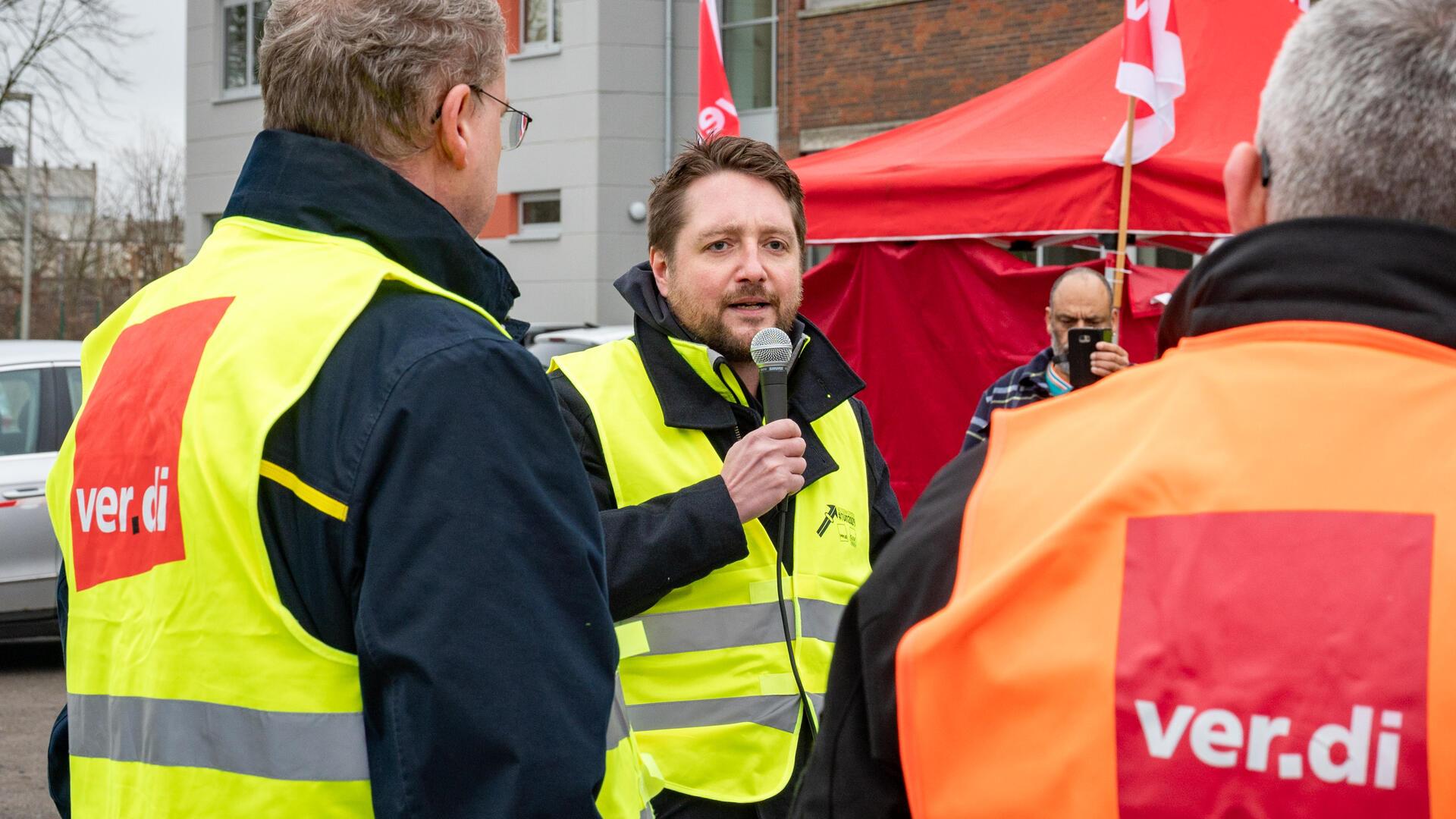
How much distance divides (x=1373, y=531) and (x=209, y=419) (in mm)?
1181

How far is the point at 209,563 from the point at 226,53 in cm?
2532

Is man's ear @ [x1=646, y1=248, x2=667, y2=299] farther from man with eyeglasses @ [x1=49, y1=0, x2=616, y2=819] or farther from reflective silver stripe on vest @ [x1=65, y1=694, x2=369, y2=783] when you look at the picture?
reflective silver stripe on vest @ [x1=65, y1=694, x2=369, y2=783]

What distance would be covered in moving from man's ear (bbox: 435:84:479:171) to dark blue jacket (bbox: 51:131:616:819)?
267 millimetres

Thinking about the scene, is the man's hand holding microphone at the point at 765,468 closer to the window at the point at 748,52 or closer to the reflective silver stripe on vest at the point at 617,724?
the reflective silver stripe on vest at the point at 617,724

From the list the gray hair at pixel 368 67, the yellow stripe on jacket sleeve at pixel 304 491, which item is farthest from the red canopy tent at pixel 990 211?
the yellow stripe on jacket sleeve at pixel 304 491

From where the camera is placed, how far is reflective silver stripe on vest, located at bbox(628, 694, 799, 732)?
2.54 metres

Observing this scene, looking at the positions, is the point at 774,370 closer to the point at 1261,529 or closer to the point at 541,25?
the point at 1261,529

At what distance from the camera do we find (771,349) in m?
2.74

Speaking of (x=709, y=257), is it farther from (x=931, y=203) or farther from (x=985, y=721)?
(x=931, y=203)

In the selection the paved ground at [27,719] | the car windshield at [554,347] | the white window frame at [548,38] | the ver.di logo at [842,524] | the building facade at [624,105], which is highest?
the white window frame at [548,38]

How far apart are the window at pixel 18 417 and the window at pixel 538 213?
41.8ft

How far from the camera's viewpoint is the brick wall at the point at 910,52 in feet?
50.5

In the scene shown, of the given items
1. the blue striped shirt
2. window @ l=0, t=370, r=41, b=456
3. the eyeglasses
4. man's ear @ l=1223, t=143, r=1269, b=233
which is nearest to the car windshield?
window @ l=0, t=370, r=41, b=456

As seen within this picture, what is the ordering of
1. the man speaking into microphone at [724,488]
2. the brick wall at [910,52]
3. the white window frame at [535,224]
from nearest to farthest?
1. the man speaking into microphone at [724,488]
2. the brick wall at [910,52]
3. the white window frame at [535,224]
